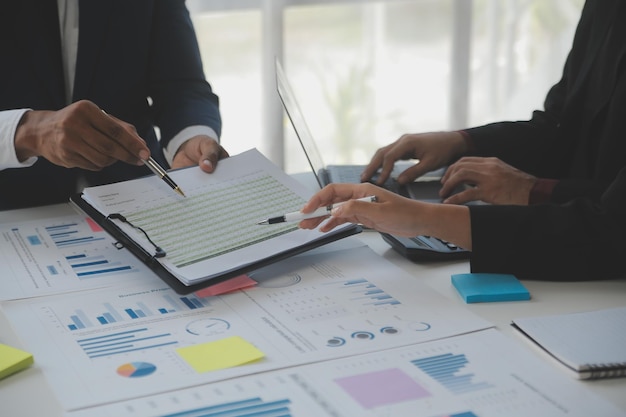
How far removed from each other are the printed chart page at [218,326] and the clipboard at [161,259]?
28 millimetres

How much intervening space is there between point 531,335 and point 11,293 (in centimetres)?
78

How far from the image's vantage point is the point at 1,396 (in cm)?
101

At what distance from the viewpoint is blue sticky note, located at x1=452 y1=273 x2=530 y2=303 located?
1.29 metres

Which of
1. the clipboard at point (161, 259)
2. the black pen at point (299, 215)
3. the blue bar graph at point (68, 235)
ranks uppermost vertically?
the black pen at point (299, 215)

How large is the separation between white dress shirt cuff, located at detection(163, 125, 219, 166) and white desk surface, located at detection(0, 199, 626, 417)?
528 millimetres

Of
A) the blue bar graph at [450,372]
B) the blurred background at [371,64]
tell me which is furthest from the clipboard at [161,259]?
the blurred background at [371,64]

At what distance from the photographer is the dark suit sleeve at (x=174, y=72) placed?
2023 millimetres

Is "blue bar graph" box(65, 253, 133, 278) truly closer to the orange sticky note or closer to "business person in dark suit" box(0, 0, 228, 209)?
the orange sticky note

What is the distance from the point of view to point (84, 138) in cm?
149

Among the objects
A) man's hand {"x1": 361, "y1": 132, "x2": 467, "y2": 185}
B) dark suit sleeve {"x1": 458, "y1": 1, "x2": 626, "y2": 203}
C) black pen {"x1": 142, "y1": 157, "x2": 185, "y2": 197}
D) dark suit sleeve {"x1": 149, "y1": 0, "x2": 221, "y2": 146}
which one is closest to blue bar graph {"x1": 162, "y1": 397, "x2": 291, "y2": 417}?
black pen {"x1": 142, "y1": 157, "x2": 185, "y2": 197}

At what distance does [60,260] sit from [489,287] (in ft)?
2.38

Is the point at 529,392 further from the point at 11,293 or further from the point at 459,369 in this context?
the point at 11,293

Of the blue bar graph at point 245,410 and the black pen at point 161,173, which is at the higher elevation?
the black pen at point 161,173

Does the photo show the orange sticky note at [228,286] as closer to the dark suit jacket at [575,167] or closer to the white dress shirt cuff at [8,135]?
the dark suit jacket at [575,167]
